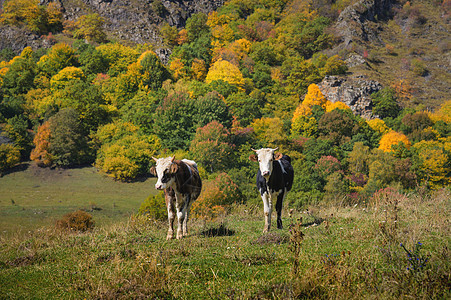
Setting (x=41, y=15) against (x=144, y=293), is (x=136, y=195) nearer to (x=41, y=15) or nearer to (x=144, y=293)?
(x=144, y=293)

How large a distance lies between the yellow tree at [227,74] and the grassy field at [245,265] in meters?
94.8

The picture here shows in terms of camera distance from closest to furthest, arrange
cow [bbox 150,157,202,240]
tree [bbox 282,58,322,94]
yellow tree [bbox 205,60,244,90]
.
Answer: cow [bbox 150,157,202,240] → yellow tree [bbox 205,60,244,90] → tree [bbox 282,58,322,94]

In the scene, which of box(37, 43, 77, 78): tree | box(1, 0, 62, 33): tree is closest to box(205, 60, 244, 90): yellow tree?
box(37, 43, 77, 78): tree

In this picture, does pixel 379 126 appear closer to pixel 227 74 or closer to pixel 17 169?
pixel 227 74

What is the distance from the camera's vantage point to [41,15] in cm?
12569

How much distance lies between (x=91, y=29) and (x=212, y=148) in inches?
3250

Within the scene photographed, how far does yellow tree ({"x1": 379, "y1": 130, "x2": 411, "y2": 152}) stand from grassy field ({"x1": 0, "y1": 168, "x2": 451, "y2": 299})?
72182 mm

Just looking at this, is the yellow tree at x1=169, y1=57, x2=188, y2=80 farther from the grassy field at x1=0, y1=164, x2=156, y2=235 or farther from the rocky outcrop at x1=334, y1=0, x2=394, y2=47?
the rocky outcrop at x1=334, y1=0, x2=394, y2=47

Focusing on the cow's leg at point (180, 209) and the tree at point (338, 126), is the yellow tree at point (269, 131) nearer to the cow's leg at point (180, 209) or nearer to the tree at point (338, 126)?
the tree at point (338, 126)

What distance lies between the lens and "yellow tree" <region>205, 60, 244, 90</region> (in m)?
103

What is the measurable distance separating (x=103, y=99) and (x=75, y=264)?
90020 millimetres

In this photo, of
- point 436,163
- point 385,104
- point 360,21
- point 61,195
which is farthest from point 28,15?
point 436,163

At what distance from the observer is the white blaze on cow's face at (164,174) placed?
9.94m

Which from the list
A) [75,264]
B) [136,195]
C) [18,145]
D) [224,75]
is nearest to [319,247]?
[75,264]
